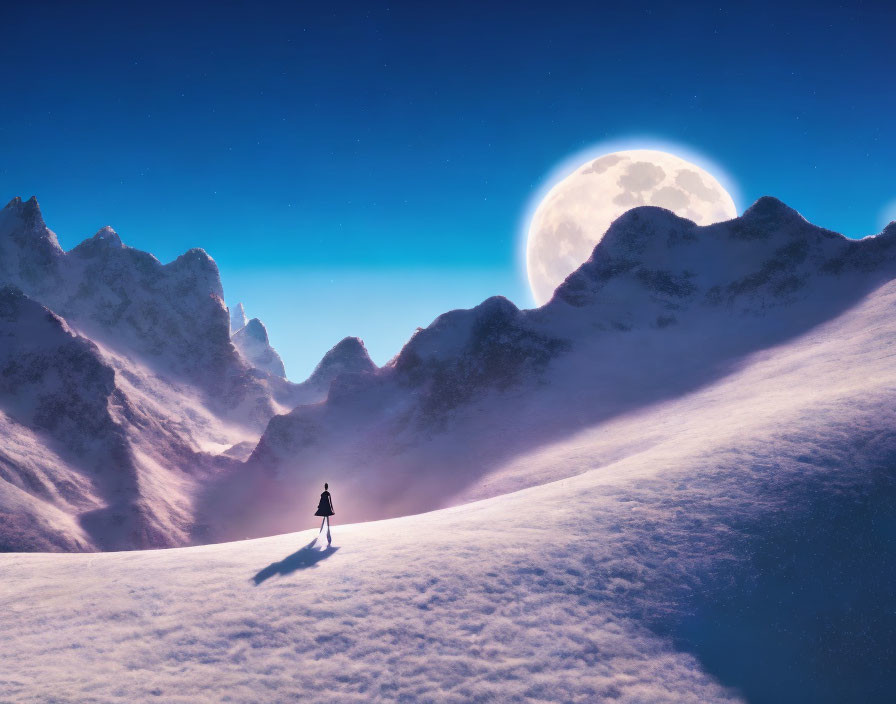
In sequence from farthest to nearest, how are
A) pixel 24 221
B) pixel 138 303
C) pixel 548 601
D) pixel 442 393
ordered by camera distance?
1. pixel 138 303
2. pixel 24 221
3. pixel 442 393
4. pixel 548 601

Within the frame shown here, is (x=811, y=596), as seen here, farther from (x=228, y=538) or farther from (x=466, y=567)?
(x=228, y=538)

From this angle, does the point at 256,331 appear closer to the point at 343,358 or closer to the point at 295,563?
the point at 343,358

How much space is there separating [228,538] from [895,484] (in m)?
40.6

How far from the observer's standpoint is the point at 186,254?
88.9 meters

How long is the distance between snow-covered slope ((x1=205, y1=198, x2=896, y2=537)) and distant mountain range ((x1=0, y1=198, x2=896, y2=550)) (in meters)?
0.14

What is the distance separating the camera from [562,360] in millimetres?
42312

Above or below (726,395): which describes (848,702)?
below

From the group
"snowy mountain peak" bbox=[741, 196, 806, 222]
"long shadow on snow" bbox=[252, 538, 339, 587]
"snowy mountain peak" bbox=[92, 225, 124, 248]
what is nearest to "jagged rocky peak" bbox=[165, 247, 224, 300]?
"snowy mountain peak" bbox=[92, 225, 124, 248]

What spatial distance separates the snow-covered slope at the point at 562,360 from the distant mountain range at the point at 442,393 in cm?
14

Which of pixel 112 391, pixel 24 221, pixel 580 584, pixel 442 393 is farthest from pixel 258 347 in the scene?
pixel 580 584

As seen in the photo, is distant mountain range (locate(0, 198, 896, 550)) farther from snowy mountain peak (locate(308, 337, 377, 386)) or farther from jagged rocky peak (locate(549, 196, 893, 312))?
snowy mountain peak (locate(308, 337, 377, 386))

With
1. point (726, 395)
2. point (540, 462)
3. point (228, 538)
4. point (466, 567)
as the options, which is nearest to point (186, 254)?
point (228, 538)

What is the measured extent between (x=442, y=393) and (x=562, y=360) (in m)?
9.60

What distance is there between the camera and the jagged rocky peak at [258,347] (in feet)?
375
